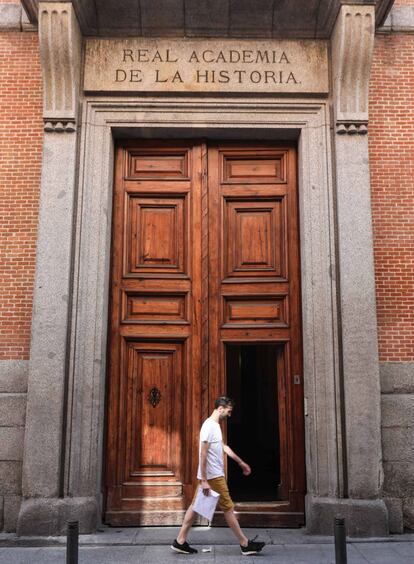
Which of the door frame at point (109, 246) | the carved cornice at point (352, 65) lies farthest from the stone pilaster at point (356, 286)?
the door frame at point (109, 246)

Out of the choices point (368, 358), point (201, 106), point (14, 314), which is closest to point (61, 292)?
point (14, 314)

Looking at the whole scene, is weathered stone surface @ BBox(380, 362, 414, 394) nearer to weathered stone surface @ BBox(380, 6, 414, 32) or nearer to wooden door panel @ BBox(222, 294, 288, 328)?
wooden door panel @ BBox(222, 294, 288, 328)

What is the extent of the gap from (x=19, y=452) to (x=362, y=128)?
6197mm

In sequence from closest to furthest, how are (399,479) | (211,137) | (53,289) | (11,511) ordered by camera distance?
1. (11,511)
2. (399,479)
3. (53,289)
4. (211,137)

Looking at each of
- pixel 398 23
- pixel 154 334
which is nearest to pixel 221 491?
pixel 154 334

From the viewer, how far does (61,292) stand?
291 inches

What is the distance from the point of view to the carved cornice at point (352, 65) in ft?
24.8

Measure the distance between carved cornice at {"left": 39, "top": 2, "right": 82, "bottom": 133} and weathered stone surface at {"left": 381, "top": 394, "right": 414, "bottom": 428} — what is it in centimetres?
553

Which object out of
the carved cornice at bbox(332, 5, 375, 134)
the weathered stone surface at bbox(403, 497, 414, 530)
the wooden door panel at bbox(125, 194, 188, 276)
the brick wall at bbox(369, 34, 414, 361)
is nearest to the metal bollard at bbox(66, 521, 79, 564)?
the wooden door panel at bbox(125, 194, 188, 276)

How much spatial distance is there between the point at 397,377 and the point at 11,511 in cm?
522

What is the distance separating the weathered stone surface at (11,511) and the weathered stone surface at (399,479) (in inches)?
182

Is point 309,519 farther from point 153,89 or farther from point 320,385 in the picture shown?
point 153,89

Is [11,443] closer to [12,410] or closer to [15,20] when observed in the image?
[12,410]

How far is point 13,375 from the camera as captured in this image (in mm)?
7516
